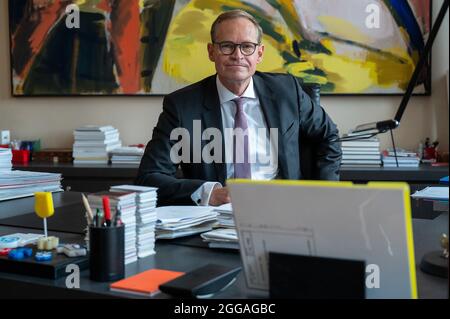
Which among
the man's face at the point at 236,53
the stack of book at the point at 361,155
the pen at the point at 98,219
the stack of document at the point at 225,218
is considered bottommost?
the stack of document at the point at 225,218

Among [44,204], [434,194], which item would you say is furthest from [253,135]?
[44,204]

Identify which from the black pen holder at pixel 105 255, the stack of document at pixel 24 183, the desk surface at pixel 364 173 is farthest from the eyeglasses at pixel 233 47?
the black pen holder at pixel 105 255

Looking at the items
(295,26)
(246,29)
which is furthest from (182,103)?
(295,26)

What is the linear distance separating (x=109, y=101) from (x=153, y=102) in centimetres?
29

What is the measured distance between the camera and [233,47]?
2475 millimetres

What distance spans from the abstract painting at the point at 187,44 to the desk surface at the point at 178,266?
1.94 metres

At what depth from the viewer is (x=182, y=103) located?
2.48 meters

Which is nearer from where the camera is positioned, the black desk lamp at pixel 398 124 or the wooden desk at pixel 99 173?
the black desk lamp at pixel 398 124

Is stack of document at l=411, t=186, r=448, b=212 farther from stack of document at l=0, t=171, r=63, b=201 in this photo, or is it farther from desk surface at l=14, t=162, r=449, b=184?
stack of document at l=0, t=171, r=63, b=201

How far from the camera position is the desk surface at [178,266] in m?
1.19

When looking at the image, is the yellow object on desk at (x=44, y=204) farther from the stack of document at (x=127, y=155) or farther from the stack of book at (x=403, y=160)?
the stack of book at (x=403, y=160)

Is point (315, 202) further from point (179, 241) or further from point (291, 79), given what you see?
point (291, 79)

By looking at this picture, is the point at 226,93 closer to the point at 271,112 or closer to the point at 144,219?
the point at 271,112
